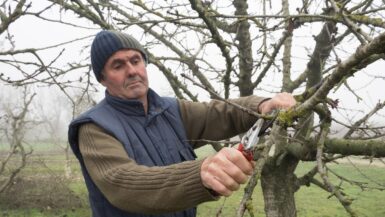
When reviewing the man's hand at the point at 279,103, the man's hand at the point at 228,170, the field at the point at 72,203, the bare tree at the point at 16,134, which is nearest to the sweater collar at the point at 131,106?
the man's hand at the point at 279,103

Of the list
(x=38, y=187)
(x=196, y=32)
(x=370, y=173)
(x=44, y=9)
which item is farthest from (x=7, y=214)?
(x=370, y=173)

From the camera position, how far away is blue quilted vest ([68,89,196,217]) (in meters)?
2.01

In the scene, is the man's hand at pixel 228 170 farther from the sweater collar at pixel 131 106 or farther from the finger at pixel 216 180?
the sweater collar at pixel 131 106

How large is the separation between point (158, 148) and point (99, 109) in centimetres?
36

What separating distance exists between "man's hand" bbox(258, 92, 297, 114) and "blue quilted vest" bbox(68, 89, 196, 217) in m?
0.48

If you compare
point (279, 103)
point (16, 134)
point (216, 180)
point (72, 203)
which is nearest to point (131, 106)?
point (279, 103)

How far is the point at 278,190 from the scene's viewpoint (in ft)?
12.1

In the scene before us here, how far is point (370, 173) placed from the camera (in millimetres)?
20172

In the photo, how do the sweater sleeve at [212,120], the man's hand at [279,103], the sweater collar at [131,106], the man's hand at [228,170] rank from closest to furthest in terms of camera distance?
the man's hand at [228,170]
the man's hand at [279,103]
the sweater collar at [131,106]
the sweater sleeve at [212,120]

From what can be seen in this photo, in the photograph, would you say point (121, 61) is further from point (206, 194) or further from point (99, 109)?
point (206, 194)

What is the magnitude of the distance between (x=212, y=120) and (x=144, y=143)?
0.67 m

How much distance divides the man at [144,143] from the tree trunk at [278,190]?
1150mm

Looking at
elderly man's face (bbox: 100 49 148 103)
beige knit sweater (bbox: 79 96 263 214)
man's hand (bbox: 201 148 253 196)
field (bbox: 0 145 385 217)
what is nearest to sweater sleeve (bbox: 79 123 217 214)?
beige knit sweater (bbox: 79 96 263 214)

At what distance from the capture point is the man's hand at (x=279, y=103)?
201 cm
